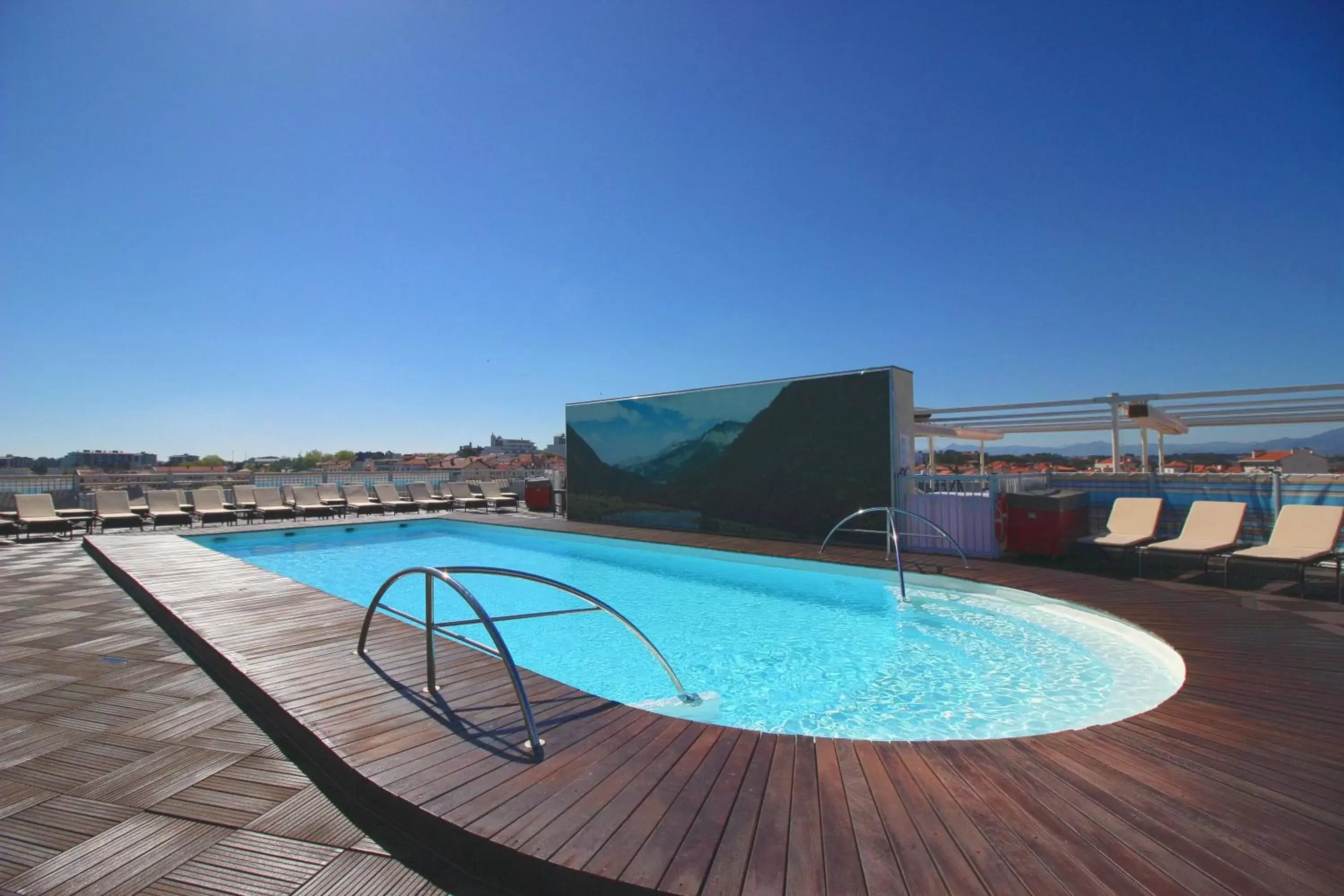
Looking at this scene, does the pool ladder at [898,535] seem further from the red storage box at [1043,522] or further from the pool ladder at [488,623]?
the pool ladder at [488,623]

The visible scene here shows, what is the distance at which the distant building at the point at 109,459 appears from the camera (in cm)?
5656

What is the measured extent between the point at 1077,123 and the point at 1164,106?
3.52 feet

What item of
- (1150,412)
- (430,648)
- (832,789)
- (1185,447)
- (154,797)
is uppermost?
(1150,412)

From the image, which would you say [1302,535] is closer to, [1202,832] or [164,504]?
[1202,832]

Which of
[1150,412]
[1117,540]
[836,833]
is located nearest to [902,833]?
[836,833]

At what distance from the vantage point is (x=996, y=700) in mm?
4332

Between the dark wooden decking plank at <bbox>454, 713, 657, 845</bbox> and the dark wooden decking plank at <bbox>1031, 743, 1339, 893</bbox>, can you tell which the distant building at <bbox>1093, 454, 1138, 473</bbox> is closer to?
the dark wooden decking plank at <bbox>1031, 743, 1339, 893</bbox>

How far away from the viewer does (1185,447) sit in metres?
13.6

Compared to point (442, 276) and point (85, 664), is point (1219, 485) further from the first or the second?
point (442, 276)

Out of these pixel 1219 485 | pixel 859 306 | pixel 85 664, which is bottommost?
pixel 85 664

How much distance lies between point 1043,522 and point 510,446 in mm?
106552

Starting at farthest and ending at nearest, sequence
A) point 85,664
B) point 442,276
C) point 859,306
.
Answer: point 859,306, point 442,276, point 85,664

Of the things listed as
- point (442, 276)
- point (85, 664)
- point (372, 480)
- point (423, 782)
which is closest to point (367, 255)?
point (442, 276)

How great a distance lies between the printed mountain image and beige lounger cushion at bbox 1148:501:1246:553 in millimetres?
3359
